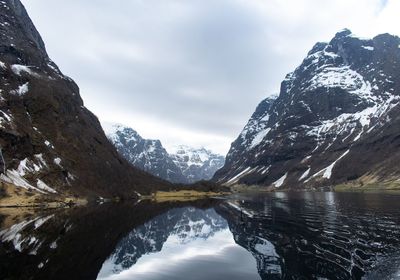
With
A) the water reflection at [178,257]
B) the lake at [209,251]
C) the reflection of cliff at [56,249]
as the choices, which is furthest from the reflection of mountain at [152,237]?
the reflection of cliff at [56,249]

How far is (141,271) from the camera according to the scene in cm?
5262

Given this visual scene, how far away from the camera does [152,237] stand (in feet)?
283

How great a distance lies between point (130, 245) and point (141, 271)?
68.7ft

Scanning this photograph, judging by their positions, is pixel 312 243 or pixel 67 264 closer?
pixel 67 264

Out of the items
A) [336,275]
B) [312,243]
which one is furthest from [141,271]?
[312,243]

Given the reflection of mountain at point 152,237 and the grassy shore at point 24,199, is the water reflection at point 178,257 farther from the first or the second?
the grassy shore at point 24,199

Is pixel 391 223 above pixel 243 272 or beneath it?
above

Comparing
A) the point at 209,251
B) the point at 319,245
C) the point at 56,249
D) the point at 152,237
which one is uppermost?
the point at 152,237

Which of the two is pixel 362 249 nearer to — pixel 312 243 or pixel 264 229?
pixel 312 243

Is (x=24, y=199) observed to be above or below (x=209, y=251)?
above

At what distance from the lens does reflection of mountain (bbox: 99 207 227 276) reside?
188ft

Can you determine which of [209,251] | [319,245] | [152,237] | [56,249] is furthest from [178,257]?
[152,237]

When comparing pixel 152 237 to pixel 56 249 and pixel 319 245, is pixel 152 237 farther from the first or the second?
pixel 319 245

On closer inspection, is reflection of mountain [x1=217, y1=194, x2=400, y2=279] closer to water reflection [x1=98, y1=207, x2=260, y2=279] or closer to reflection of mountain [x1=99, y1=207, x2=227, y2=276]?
water reflection [x1=98, y1=207, x2=260, y2=279]
